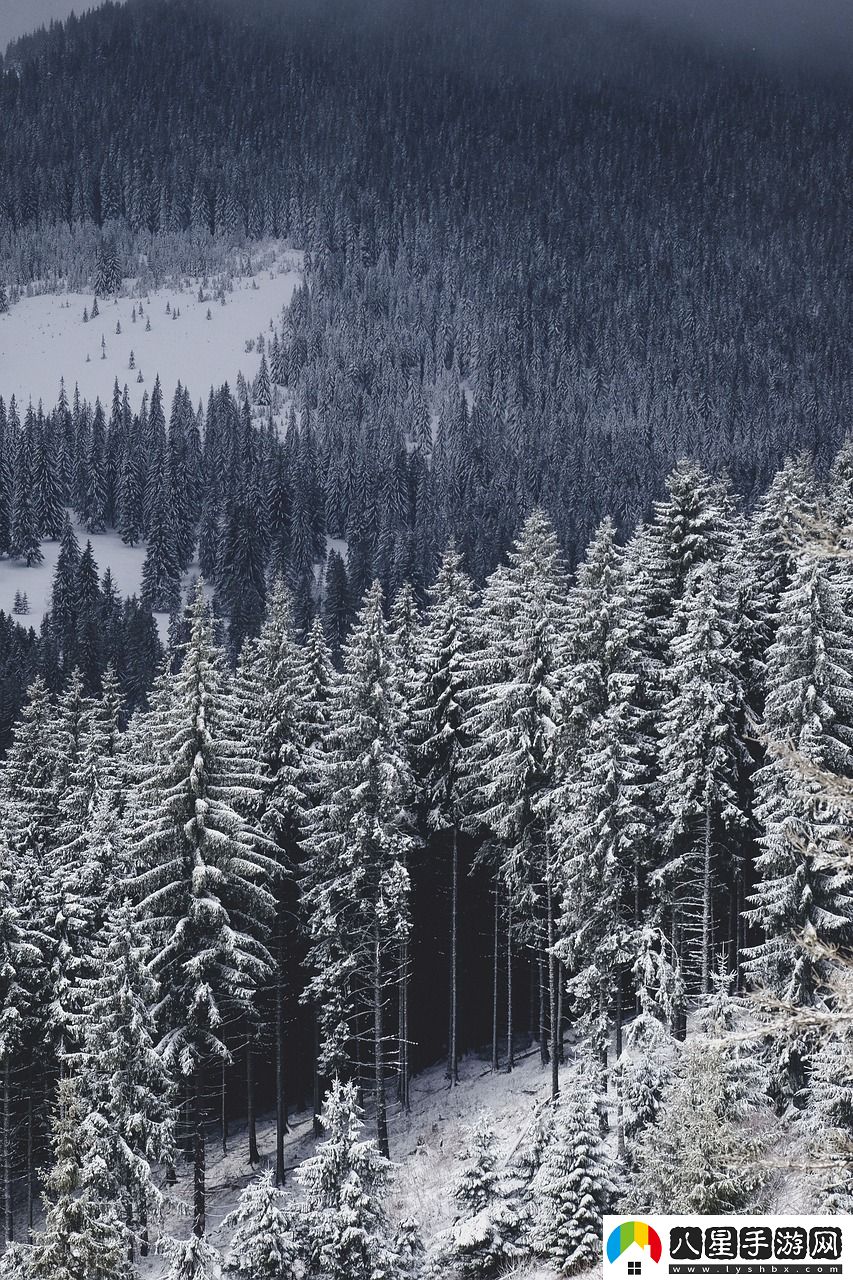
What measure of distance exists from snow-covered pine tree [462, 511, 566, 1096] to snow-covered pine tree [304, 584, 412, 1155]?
2.69 metres

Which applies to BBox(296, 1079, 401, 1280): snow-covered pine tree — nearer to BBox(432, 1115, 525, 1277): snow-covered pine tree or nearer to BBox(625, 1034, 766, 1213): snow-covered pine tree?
BBox(432, 1115, 525, 1277): snow-covered pine tree

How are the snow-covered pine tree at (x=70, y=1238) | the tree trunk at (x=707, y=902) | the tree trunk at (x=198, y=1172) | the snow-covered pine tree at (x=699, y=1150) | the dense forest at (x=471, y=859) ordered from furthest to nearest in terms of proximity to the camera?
the tree trunk at (x=707, y=902) < the tree trunk at (x=198, y=1172) < the dense forest at (x=471, y=859) < the snow-covered pine tree at (x=70, y=1238) < the snow-covered pine tree at (x=699, y=1150)

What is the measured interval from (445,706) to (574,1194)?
15878mm

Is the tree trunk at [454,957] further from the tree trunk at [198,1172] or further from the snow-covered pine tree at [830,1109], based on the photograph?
the snow-covered pine tree at [830,1109]

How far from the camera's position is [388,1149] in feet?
100

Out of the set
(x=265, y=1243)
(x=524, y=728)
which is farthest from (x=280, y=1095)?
(x=524, y=728)

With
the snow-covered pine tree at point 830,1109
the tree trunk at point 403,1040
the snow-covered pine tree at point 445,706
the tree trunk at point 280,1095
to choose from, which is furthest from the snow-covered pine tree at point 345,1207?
the snow-covered pine tree at point 445,706

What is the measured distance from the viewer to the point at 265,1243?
777 inches

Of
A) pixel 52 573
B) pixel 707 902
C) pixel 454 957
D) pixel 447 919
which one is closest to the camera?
pixel 707 902

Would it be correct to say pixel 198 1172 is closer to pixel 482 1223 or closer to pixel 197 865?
pixel 197 865

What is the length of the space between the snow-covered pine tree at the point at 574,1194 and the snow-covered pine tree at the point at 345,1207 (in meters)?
3.06

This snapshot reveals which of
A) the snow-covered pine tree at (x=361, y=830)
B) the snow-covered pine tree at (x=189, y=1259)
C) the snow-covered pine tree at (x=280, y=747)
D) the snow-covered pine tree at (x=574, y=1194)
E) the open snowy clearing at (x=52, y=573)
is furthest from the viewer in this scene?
the open snowy clearing at (x=52, y=573)

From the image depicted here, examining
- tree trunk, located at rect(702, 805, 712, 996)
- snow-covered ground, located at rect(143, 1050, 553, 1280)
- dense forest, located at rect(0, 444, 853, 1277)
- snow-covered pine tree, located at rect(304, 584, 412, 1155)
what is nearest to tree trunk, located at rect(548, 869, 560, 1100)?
dense forest, located at rect(0, 444, 853, 1277)

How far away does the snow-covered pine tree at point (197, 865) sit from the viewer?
2409 cm
